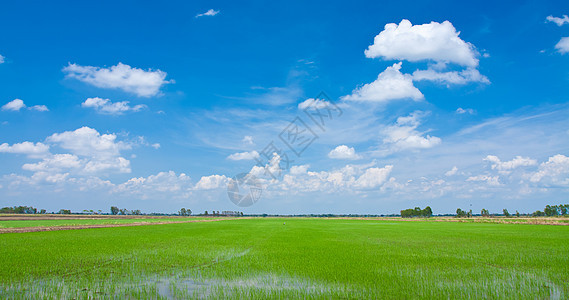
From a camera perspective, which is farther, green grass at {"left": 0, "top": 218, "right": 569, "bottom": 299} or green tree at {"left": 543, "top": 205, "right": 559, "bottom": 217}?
green tree at {"left": 543, "top": 205, "right": 559, "bottom": 217}

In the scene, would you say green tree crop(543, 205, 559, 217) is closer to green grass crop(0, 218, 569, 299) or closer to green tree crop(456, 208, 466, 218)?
green tree crop(456, 208, 466, 218)

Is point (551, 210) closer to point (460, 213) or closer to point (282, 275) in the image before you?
point (460, 213)

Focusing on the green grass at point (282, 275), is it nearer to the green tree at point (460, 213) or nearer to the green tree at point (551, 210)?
the green tree at point (460, 213)

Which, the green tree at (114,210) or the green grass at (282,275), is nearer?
the green grass at (282,275)

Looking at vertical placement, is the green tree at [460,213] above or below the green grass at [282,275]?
below

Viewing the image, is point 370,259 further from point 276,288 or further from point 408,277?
point 276,288

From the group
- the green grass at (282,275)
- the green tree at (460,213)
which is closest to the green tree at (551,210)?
the green tree at (460,213)

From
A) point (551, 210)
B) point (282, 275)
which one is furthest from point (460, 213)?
point (282, 275)

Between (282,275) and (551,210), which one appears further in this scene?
(551,210)

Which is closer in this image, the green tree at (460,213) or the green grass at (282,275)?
the green grass at (282,275)

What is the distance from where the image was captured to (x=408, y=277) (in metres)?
10.7

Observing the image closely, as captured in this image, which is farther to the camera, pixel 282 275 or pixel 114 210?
pixel 114 210

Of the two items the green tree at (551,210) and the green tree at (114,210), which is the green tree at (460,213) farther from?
the green tree at (114,210)

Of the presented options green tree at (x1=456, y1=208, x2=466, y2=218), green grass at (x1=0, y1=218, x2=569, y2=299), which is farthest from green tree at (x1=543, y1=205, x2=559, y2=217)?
green grass at (x1=0, y1=218, x2=569, y2=299)
